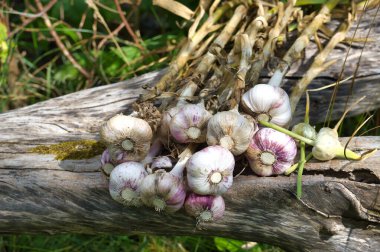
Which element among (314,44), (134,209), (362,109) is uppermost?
(314,44)

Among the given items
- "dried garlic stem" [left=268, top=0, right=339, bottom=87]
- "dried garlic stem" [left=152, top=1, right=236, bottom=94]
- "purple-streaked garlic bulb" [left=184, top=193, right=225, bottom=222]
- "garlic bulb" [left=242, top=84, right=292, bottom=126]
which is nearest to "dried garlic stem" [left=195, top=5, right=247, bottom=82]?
"dried garlic stem" [left=152, top=1, right=236, bottom=94]

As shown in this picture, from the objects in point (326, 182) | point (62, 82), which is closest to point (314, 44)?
point (326, 182)

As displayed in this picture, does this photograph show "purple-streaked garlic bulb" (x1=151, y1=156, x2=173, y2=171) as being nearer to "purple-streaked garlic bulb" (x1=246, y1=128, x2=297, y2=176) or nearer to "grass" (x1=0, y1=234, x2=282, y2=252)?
"purple-streaked garlic bulb" (x1=246, y1=128, x2=297, y2=176)

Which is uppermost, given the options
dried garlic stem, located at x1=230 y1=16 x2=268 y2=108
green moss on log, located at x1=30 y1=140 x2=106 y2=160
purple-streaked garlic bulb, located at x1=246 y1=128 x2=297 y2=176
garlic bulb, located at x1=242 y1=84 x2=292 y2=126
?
dried garlic stem, located at x1=230 y1=16 x2=268 y2=108

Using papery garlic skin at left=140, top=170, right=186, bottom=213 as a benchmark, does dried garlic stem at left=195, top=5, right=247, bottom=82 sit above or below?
above

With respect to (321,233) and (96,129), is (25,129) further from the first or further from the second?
(321,233)

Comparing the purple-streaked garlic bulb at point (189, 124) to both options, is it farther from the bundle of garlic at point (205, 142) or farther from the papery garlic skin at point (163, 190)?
the papery garlic skin at point (163, 190)
